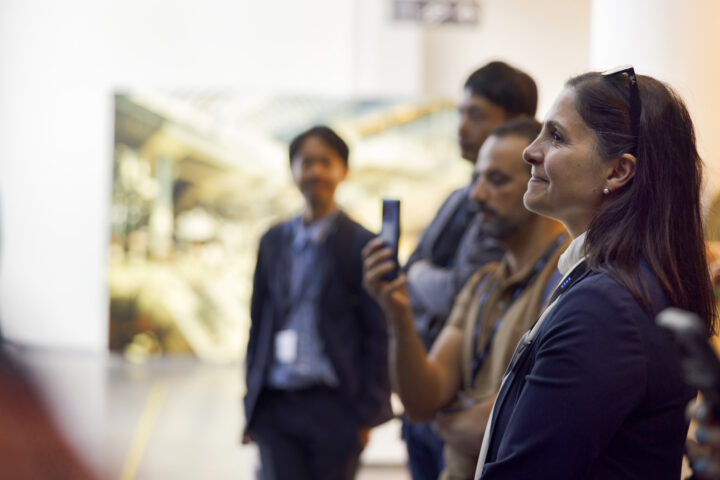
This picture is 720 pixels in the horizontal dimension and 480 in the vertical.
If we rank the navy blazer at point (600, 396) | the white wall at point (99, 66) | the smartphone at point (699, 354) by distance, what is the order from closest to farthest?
1. the smartphone at point (699, 354)
2. the navy blazer at point (600, 396)
3. the white wall at point (99, 66)

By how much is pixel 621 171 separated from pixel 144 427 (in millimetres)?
6461

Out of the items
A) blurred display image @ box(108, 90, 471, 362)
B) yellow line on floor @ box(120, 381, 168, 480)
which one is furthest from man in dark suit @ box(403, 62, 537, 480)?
blurred display image @ box(108, 90, 471, 362)

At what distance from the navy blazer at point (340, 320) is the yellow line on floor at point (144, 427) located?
236 cm

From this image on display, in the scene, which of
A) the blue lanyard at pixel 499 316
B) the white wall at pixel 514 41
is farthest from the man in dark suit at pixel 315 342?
the white wall at pixel 514 41

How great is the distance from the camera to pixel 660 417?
1560 mm

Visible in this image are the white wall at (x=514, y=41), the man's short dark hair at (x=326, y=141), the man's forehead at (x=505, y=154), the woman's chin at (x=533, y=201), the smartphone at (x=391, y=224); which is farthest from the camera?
the white wall at (x=514, y=41)

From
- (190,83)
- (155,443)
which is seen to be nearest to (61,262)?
(190,83)

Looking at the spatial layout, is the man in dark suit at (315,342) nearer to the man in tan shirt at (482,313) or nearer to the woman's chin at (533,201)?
the man in tan shirt at (482,313)

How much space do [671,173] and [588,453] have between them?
→ 1.55ft

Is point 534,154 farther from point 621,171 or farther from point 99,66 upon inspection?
point 99,66

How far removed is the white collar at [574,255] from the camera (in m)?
1.70

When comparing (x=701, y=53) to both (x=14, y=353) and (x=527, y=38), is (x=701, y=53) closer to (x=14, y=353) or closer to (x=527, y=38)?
(x=14, y=353)

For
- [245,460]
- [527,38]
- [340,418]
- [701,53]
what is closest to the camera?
[701,53]

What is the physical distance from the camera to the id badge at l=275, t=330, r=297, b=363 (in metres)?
3.71
